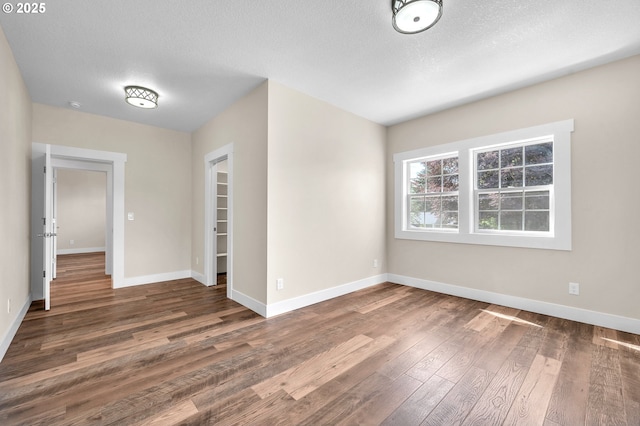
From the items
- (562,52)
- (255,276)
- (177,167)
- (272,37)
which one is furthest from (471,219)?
(177,167)

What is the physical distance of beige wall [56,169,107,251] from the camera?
315 inches

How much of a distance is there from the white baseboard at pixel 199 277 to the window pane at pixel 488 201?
437 cm

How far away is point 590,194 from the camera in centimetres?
290

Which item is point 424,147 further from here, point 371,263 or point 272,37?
point 272,37

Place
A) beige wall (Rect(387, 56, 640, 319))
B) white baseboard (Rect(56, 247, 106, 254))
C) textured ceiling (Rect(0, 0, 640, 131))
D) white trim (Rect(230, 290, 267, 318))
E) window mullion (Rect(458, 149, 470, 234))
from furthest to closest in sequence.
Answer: white baseboard (Rect(56, 247, 106, 254)) < window mullion (Rect(458, 149, 470, 234)) < white trim (Rect(230, 290, 267, 318)) < beige wall (Rect(387, 56, 640, 319)) < textured ceiling (Rect(0, 0, 640, 131))

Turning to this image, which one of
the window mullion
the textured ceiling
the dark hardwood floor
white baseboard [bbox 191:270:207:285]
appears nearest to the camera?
the dark hardwood floor

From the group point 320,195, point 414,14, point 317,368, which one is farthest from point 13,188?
point 414,14

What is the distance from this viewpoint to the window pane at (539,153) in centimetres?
322

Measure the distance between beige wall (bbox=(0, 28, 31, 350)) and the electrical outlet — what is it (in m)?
5.38

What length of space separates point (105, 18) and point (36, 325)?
3053 mm

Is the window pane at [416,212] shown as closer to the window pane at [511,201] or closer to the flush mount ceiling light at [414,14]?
the window pane at [511,201]

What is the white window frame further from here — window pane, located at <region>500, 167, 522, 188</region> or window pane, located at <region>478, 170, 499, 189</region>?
window pane, located at <region>500, 167, 522, 188</region>

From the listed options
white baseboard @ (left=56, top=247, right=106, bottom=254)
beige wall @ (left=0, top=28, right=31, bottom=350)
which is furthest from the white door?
white baseboard @ (left=56, top=247, right=106, bottom=254)

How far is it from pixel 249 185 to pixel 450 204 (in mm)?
2914
